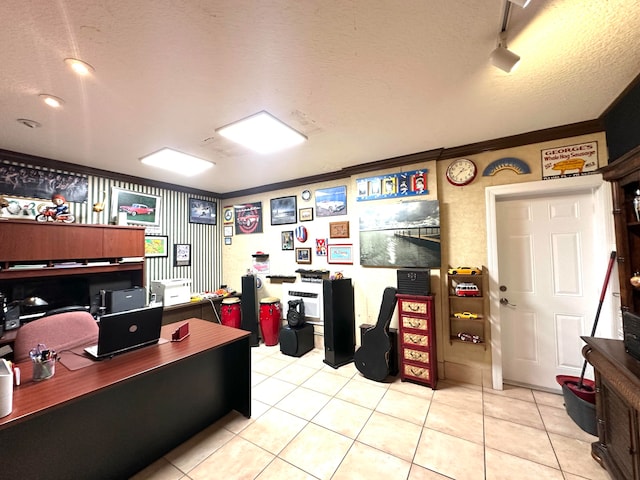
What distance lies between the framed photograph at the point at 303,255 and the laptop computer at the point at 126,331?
2286 mm

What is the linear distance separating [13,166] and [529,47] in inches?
183

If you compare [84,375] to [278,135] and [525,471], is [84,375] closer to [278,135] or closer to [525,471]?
[278,135]

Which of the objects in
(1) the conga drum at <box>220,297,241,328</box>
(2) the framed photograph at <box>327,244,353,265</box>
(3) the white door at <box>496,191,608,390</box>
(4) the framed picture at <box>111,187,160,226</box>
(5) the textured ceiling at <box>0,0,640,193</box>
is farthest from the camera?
(1) the conga drum at <box>220,297,241,328</box>

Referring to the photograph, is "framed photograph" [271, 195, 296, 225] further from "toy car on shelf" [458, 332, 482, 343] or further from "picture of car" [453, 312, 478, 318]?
"toy car on shelf" [458, 332, 482, 343]

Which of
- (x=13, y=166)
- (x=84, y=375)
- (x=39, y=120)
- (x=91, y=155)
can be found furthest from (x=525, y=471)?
(x=13, y=166)

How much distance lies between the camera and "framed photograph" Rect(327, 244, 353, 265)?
11.9ft

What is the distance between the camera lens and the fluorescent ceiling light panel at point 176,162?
2.82 meters

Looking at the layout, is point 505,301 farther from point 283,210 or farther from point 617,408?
point 283,210

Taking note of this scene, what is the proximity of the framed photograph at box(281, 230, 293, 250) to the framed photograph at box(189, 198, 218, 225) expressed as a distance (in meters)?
1.57

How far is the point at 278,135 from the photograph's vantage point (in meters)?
2.40

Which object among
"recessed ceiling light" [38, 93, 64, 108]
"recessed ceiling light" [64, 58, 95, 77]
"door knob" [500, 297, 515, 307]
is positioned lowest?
"door knob" [500, 297, 515, 307]

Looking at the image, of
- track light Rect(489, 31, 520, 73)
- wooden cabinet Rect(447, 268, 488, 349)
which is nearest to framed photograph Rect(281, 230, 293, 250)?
wooden cabinet Rect(447, 268, 488, 349)

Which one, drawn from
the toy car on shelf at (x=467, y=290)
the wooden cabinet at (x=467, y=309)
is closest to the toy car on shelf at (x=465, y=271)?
the wooden cabinet at (x=467, y=309)

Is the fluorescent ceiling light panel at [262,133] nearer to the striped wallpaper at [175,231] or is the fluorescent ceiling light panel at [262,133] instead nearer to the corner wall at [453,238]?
the corner wall at [453,238]
